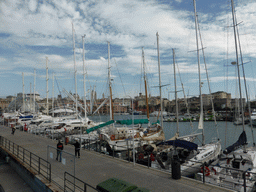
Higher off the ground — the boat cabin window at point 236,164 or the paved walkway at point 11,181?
the boat cabin window at point 236,164

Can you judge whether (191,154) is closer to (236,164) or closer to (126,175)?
(236,164)

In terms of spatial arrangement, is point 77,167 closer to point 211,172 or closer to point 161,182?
point 161,182

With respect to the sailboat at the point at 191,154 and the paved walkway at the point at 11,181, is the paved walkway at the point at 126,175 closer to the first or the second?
the sailboat at the point at 191,154

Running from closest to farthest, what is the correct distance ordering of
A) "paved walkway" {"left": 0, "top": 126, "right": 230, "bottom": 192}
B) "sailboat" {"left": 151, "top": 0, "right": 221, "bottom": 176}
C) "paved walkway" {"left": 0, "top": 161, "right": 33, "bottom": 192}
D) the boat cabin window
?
"paved walkway" {"left": 0, "top": 126, "right": 230, "bottom": 192}
"paved walkway" {"left": 0, "top": 161, "right": 33, "bottom": 192}
the boat cabin window
"sailboat" {"left": 151, "top": 0, "right": 221, "bottom": 176}

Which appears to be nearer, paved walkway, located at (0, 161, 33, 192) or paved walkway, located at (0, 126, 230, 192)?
paved walkway, located at (0, 126, 230, 192)

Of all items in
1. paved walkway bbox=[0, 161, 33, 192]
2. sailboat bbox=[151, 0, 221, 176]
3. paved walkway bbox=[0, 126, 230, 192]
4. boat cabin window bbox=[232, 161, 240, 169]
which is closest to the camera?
paved walkway bbox=[0, 126, 230, 192]

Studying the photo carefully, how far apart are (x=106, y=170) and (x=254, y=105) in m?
132

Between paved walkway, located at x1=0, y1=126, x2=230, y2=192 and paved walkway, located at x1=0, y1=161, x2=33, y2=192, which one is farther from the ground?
paved walkway, located at x1=0, y1=126, x2=230, y2=192

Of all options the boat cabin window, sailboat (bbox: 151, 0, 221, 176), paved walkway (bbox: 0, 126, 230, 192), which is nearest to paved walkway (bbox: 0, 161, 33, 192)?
paved walkway (bbox: 0, 126, 230, 192)

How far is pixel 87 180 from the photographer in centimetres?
1023

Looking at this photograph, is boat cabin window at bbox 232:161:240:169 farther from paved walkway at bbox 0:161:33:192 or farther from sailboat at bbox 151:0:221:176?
paved walkway at bbox 0:161:33:192

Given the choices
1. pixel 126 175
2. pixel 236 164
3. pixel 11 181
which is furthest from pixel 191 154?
pixel 11 181

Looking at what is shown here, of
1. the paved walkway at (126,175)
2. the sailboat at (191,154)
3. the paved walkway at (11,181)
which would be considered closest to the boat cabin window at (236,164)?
the sailboat at (191,154)

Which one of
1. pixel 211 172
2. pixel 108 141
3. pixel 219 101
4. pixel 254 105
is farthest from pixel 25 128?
pixel 219 101
